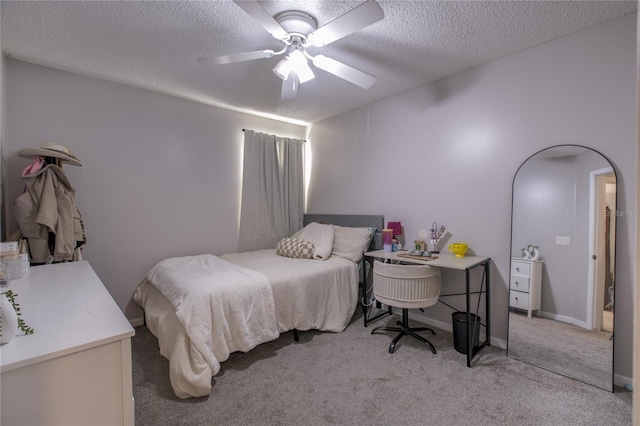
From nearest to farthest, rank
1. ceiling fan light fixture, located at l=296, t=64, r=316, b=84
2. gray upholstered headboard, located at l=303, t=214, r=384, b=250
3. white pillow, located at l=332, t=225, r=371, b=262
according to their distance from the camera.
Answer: ceiling fan light fixture, located at l=296, t=64, r=316, b=84 < white pillow, located at l=332, t=225, r=371, b=262 < gray upholstered headboard, located at l=303, t=214, r=384, b=250

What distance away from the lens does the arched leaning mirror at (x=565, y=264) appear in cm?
197

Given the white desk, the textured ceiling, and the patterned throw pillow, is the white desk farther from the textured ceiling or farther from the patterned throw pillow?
the textured ceiling

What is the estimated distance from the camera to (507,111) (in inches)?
96.5

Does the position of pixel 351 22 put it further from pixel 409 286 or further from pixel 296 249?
pixel 296 249

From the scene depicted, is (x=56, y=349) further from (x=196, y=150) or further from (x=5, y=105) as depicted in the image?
(x=196, y=150)

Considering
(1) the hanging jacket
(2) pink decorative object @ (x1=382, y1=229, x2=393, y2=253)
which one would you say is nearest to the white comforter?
(1) the hanging jacket

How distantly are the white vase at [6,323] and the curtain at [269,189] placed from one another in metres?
2.92

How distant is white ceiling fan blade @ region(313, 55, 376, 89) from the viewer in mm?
1969

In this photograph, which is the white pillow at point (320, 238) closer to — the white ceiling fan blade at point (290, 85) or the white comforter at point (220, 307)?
the white comforter at point (220, 307)

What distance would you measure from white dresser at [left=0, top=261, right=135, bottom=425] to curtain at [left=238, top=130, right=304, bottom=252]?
2.76 m

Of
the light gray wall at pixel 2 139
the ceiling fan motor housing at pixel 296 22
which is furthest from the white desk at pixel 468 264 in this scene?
the light gray wall at pixel 2 139

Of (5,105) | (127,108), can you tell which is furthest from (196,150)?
(5,105)

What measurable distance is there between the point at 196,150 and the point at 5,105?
157cm

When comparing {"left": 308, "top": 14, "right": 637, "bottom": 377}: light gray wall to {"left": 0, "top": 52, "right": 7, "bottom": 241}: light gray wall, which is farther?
{"left": 0, "top": 52, "right": 7, "bottom": 241}: light gray wall
